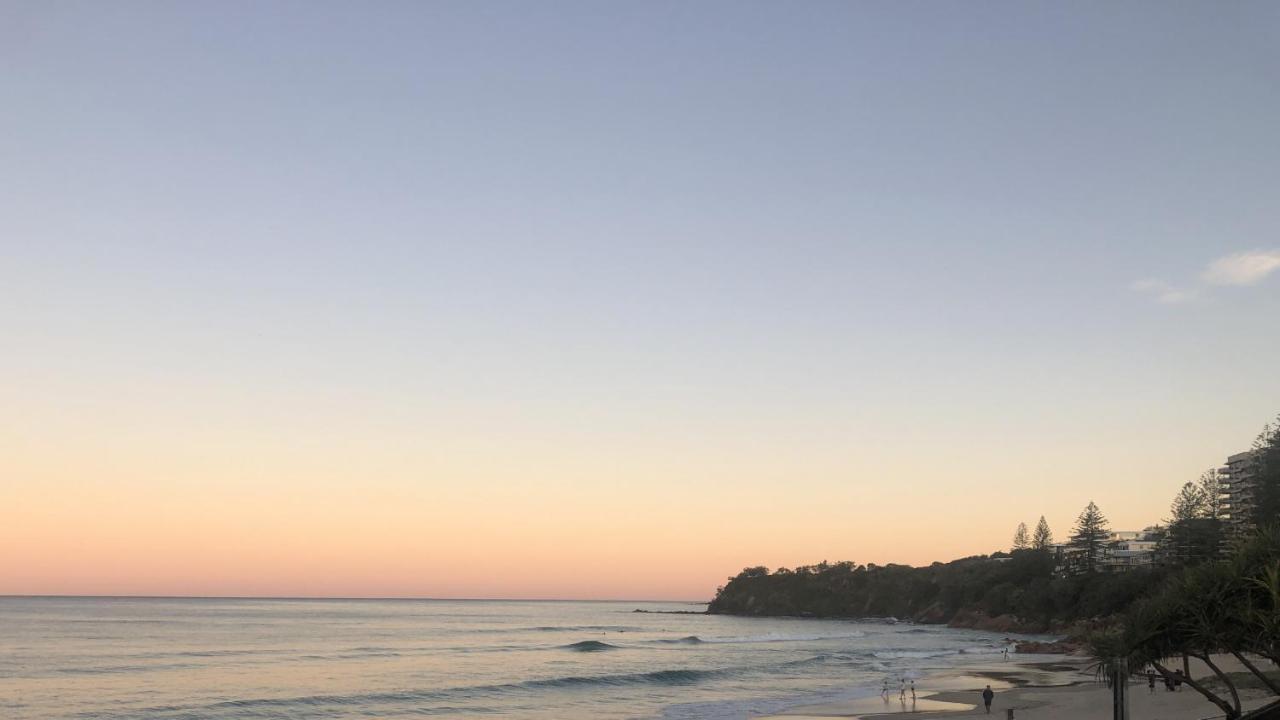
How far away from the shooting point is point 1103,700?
39.7m

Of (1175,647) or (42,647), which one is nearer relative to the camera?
(1175,647)

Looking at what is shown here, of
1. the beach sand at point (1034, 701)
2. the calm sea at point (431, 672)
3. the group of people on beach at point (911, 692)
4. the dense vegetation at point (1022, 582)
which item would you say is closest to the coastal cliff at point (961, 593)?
the dense vegetation at point (1022, 582)

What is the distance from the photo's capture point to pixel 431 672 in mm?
63719

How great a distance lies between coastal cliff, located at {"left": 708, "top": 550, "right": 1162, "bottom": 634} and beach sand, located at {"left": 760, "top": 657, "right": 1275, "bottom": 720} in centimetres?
3829

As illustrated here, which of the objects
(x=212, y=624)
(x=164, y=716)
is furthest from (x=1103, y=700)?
(x=212, y=624)

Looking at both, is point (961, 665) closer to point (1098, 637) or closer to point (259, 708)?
point (259, 708)

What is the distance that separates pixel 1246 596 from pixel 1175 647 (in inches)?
71.4

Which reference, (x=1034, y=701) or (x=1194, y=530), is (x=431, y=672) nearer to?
(x=1034, y=701)

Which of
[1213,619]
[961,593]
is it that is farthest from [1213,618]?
A: [961,593]

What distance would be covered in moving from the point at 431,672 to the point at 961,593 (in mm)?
105030

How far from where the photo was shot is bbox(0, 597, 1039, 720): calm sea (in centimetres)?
4509

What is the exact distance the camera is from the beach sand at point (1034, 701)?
1287 inches

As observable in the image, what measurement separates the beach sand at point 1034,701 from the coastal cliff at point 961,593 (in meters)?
38.3

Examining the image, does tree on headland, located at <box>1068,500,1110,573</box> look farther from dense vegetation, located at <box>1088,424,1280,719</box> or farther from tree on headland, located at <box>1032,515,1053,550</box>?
dense vegetation, located at <box>1088,424,1280,719</box>
